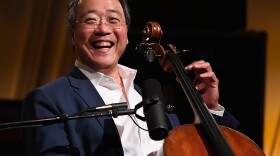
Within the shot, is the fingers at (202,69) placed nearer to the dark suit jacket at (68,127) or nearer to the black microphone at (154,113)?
the dark suit jacket at (68,127)

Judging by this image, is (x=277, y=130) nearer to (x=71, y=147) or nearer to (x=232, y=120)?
(x=232, y=120)

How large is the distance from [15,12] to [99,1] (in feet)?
4.72

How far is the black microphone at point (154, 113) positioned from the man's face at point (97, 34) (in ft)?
1.48

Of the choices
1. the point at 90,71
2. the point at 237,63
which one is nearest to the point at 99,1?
the point at 90,71

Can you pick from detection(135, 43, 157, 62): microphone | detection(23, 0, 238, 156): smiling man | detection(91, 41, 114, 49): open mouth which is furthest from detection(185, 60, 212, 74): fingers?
detection(91, 41, 114, 49): open mouth

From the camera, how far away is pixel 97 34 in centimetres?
142

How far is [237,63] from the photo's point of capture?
9.60 feet

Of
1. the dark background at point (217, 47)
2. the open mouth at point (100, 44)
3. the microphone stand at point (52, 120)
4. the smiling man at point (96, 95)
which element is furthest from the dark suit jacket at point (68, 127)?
the dark background at point (217, 47)

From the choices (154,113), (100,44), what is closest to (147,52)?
(100,44)

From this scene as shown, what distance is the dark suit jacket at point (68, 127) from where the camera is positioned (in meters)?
1.19

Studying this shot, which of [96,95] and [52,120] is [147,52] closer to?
[96,95]

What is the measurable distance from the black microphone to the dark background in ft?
6.02

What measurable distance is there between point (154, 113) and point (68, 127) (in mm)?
374

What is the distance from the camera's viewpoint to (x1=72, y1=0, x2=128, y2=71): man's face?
1.42 metres
